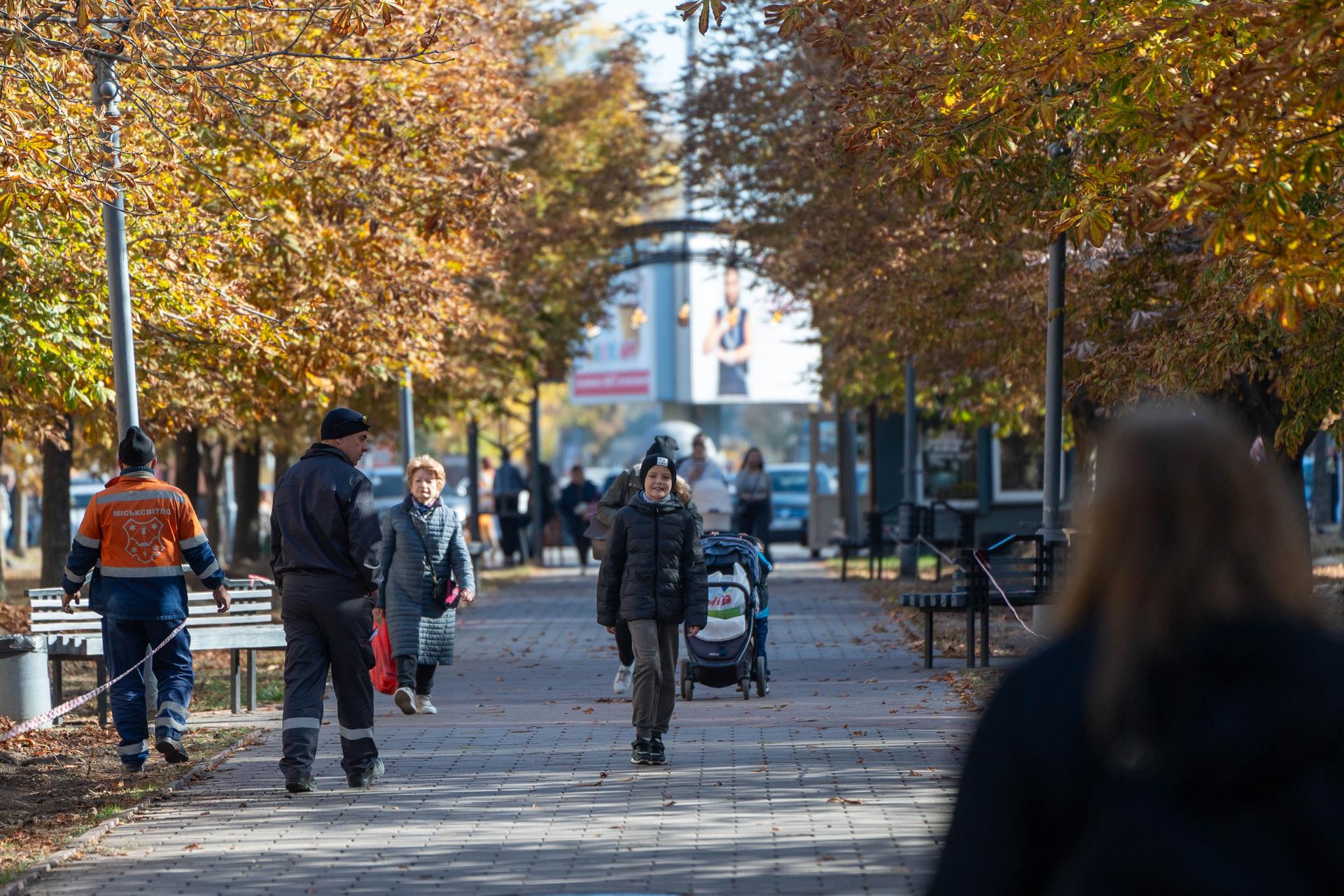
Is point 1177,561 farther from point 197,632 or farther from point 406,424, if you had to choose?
point 406,424

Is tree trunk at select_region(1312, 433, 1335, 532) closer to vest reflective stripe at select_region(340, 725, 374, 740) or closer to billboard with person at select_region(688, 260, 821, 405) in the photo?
billboard with person at select_region(688, 260, 821, 405)

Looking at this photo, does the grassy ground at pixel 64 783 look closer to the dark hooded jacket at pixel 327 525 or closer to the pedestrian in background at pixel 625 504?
the dark hooded jacket at pixel 327 525

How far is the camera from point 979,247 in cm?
1672

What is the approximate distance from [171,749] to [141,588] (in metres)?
0.86

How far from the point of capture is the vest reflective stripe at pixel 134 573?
9.29 metres

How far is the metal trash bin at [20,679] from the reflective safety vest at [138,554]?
1312mm

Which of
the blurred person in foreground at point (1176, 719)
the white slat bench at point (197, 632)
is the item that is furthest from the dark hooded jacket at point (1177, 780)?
the white slat bench at point (197, 632)

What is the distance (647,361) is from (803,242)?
4254cm

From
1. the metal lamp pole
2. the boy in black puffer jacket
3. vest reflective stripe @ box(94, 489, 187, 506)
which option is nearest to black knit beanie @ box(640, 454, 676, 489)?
the boy in black puffer jacket

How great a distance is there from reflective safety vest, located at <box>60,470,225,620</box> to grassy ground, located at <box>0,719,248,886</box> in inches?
33.6

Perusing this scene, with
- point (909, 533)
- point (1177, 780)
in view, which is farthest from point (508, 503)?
point (1177, 780)

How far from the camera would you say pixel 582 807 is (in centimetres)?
802

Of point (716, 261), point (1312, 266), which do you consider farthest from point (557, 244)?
point (1312, 266)

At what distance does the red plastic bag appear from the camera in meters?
11.7
